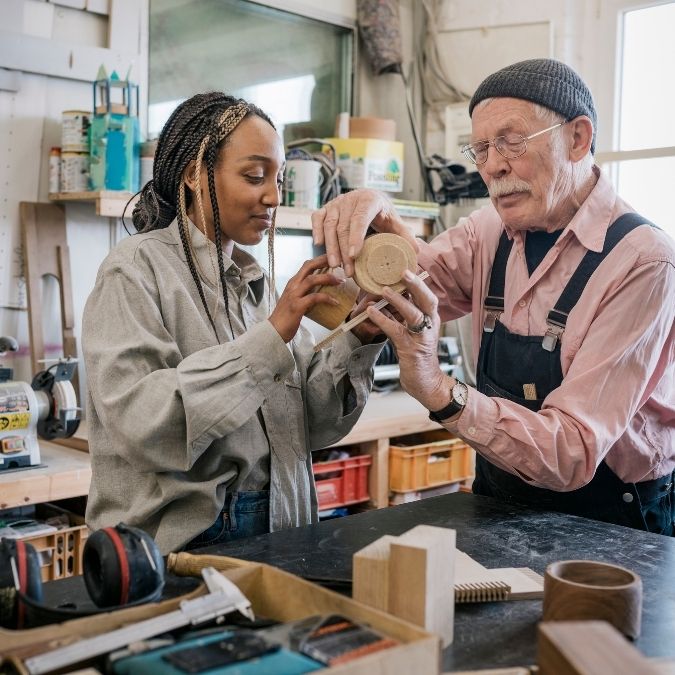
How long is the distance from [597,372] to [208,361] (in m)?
0.73

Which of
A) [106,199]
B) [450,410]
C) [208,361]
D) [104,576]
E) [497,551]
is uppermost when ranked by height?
[106,199]

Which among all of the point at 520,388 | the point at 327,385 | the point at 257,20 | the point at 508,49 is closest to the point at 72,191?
the point at 257,20

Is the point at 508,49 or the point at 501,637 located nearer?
the point at 501,637

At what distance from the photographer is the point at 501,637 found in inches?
43.8

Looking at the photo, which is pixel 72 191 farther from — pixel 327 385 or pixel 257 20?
pixel 327 385

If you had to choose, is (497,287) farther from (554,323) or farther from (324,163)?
(324,163)

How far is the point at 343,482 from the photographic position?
3160 mm

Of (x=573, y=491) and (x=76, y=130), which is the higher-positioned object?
(x=76, y=130)

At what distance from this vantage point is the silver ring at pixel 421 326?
1.58 metres

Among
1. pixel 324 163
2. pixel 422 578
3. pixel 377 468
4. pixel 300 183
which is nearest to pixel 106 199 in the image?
pixel 300 183

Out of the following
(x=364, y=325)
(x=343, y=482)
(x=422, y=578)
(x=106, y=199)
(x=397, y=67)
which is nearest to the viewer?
(x=422, y=578)

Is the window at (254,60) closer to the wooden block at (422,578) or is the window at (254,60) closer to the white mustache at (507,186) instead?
the white mustache at (507,186)

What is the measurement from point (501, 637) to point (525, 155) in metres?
1.03

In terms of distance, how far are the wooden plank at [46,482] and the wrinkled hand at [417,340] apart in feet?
3.57
